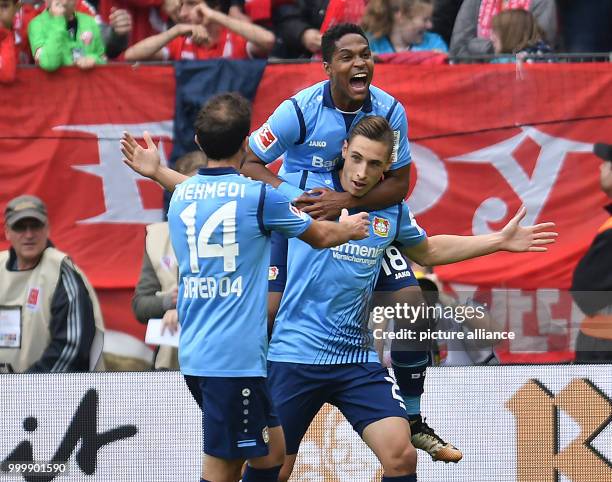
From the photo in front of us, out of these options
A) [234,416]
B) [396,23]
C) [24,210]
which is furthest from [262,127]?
[396,23]

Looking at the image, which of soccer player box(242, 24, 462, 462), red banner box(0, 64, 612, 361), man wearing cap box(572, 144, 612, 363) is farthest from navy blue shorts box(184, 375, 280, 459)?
red banner box(0, 64, 612, 361)

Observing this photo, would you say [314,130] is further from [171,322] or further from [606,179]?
[606,179]

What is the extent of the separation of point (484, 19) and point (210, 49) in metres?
2.23

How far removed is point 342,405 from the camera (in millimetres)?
7035

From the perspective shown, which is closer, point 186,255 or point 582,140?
point 186,255

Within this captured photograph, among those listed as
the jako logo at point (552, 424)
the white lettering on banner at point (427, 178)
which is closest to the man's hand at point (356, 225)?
the jako logo at point (552, 424)

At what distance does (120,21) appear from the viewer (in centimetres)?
1083

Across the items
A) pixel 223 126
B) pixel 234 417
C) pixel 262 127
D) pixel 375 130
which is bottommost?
pixel 234 417

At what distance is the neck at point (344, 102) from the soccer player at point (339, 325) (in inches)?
10.4

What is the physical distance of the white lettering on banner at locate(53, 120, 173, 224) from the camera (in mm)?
10469

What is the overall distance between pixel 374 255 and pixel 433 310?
5.27 feet

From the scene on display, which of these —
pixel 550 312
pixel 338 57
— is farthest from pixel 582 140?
pixel 338 57

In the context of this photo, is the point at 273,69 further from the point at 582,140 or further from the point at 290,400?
the point at 290,400

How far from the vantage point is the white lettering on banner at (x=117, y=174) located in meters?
10.5
